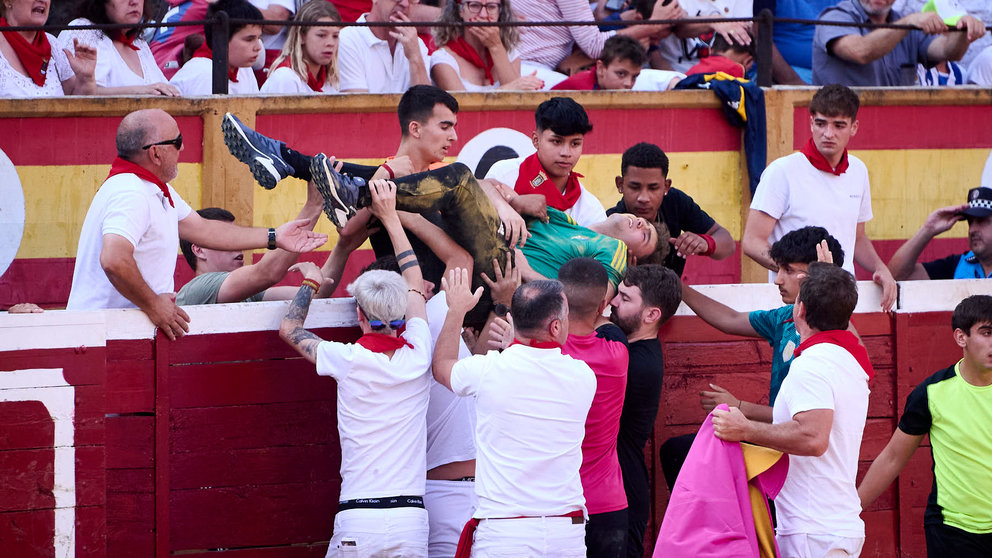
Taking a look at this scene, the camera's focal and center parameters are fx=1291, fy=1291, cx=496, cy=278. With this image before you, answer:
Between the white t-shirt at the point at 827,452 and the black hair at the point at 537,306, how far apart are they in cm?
97

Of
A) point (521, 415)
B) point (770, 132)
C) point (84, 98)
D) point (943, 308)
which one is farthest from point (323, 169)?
point (770, 132)

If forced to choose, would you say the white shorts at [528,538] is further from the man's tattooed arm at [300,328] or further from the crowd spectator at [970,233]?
the crowd spectator at [970,233]

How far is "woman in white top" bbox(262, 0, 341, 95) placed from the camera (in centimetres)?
830

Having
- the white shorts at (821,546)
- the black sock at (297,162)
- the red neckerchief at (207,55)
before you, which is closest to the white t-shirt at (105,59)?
the red neckerchief at (207,55)

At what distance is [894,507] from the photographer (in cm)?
708

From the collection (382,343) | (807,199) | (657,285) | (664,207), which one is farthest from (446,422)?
(807,199)

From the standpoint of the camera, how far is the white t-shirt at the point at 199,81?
829 centimetres

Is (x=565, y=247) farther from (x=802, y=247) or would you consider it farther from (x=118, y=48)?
(x=118, y=48)

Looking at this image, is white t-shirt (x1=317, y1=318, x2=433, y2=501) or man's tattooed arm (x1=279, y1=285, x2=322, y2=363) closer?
white t-shirt (x1=317, y1=318, x2=433, y2=501)

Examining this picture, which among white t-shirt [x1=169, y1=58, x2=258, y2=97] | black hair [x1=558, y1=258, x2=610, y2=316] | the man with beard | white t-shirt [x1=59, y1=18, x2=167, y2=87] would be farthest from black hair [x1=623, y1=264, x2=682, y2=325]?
white t-shirt [x1=59, y1=18, x2=167, y2=87]

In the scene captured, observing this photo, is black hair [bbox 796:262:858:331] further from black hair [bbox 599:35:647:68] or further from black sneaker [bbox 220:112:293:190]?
black hair [bbox 599:35:647:68]

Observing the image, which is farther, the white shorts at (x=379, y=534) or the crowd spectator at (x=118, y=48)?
the crowd spectator at (x=118, y=48)

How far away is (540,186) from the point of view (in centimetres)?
647

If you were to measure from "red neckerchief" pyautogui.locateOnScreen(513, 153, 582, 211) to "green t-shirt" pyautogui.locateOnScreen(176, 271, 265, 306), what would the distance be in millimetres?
1509
